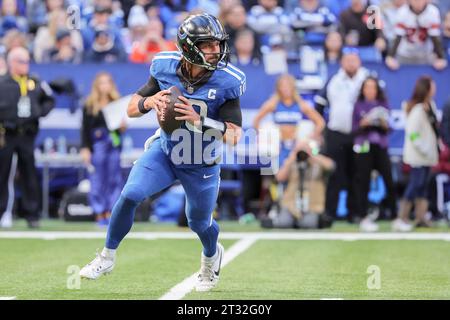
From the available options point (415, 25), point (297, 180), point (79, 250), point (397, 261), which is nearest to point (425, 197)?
point (297, 180)

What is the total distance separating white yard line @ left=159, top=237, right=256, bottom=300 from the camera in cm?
765

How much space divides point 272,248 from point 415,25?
572cm

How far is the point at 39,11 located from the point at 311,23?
16.3ft

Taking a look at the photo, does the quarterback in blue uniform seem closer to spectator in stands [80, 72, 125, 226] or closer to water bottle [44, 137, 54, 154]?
spectator in stands [80, 72, 125, 226]

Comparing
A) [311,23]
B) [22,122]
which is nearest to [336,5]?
[311,23]

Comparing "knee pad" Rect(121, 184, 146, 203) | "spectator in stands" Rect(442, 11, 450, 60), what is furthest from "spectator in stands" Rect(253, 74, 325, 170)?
"knee pad" Rect(121, 184, 146, 203)

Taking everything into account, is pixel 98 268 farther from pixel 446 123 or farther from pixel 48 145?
pixel 48 145

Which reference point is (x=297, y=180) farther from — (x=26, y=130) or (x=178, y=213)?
(x=26, y=130)

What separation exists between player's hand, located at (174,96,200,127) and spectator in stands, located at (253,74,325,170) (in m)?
7.38

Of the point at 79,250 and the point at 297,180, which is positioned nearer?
the point at 79,250

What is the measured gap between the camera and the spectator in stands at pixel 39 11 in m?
18.8

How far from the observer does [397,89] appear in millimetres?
16406
